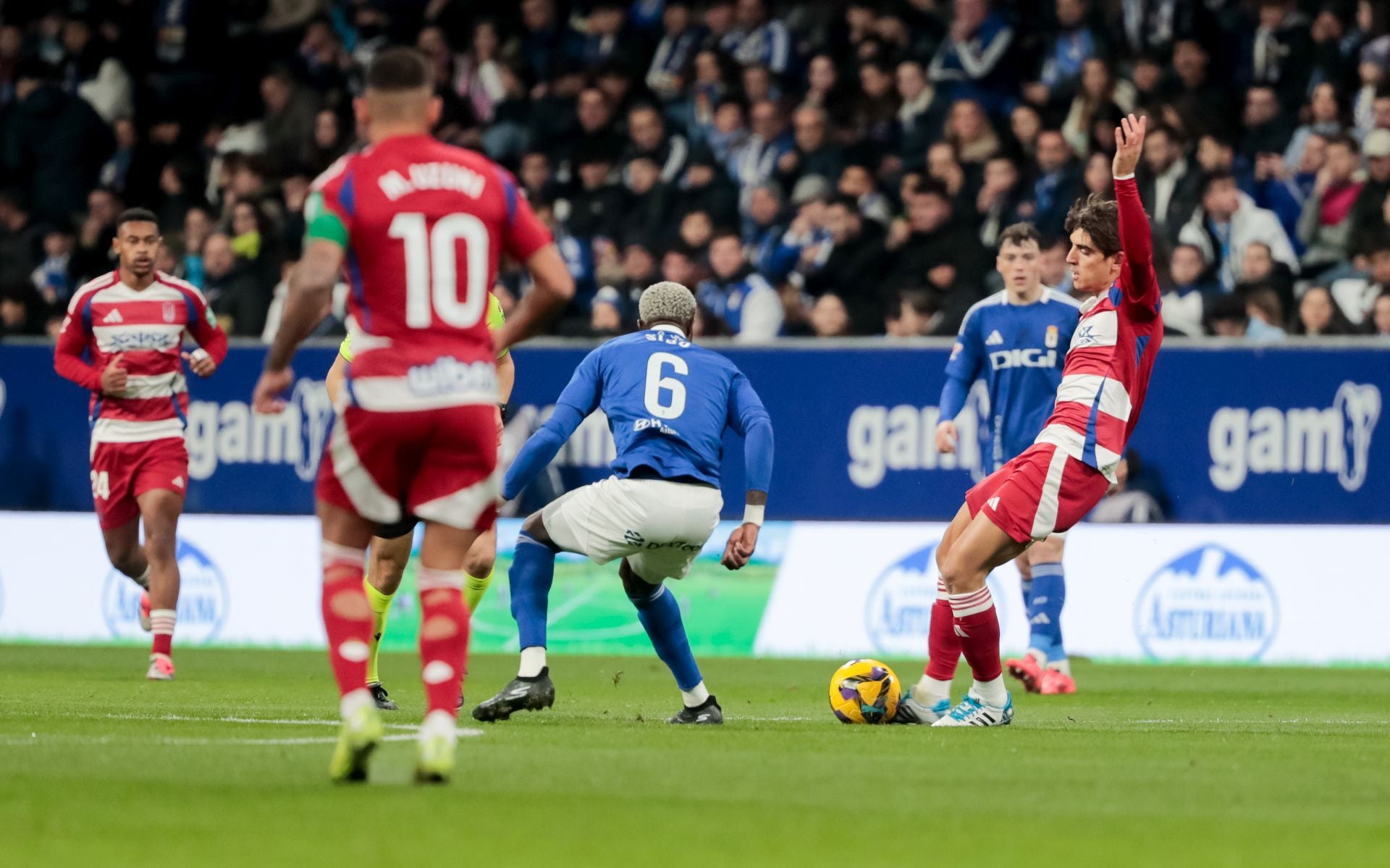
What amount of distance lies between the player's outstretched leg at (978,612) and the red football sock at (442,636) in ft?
9.88

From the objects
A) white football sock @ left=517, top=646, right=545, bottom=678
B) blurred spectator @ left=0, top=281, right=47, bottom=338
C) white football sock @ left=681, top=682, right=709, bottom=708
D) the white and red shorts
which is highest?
blurred spectator @ left=0, top=281, right=47, bottom=338

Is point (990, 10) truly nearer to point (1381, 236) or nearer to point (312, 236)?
point (1381, 236)

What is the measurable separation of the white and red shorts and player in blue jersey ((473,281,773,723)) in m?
1.02

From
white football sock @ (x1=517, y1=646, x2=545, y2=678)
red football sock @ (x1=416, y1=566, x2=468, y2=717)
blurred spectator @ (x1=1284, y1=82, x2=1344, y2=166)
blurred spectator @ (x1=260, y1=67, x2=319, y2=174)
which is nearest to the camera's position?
red football sock @ (x1=416, y1=566, x2=468, y2=717)

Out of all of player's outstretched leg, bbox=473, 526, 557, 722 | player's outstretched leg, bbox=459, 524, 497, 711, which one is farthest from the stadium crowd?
player's outstretched leg, bbox=473, 526, 557, 722

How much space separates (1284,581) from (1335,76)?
5227mm

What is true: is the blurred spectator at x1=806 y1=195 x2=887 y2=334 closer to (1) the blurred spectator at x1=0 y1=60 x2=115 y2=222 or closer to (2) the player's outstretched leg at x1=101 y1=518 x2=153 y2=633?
(2) the player's outstretched leg at x1=101 y1=518 x2=153 y2=633

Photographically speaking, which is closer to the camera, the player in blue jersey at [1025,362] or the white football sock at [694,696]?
the white football sock at [694,696]

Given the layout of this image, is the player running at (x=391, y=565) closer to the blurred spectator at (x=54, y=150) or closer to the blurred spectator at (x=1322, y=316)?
the blurred spectator at (x=1322, y=316)

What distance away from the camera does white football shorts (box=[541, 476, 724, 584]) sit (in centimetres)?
892

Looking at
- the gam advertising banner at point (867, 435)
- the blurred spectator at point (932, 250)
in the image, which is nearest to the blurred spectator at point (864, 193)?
the blurred spectator at point (932, 250)

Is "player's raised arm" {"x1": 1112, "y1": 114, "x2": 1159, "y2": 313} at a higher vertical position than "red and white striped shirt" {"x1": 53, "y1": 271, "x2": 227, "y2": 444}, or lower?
higher

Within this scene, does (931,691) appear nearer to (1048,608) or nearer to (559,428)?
(559,428)

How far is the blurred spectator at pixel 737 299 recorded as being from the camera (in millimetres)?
16938
